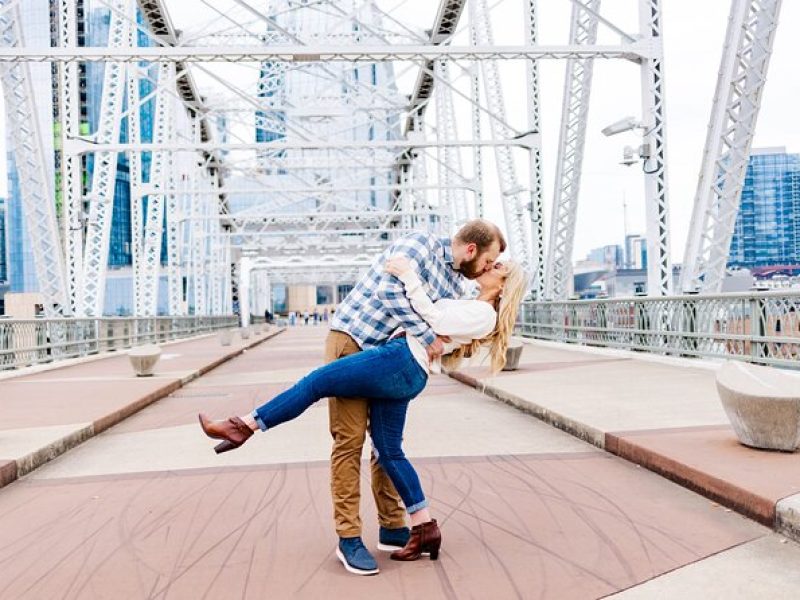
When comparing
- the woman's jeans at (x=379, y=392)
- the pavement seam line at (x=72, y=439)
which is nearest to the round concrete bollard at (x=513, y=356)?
the pavement seam line at (x=72, y=439)

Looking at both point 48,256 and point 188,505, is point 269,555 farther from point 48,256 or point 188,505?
point 48,256

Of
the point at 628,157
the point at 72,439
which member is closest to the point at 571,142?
the point at 628,157

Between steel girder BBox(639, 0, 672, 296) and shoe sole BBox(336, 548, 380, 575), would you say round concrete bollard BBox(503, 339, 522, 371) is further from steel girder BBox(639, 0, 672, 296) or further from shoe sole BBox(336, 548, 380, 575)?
shoe sole BBox(336, 548, 380, 575)

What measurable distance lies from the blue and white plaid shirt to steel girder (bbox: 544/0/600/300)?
662 inches

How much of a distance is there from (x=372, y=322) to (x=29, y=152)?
1799 cm

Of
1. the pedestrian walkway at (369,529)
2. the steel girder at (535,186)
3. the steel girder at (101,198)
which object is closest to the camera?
the pedestrian walkway at (369,529)

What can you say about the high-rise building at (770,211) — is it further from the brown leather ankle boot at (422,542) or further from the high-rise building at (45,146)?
the high-rise building at (45,146)

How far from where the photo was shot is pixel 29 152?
19.9 m

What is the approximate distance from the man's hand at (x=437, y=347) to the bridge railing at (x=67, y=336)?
1393 centimetres

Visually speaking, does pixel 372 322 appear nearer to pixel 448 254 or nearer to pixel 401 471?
pixel 448 254

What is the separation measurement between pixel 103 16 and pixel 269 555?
98432mm

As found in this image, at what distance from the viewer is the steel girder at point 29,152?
62.4ft

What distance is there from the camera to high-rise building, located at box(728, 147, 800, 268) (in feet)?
111

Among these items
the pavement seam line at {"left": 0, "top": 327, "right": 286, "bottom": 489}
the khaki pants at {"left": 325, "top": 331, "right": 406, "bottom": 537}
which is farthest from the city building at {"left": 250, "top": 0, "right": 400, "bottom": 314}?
the khaki pants at {"left": 325, "top": 331, "right": 406, "bottom": 537}
